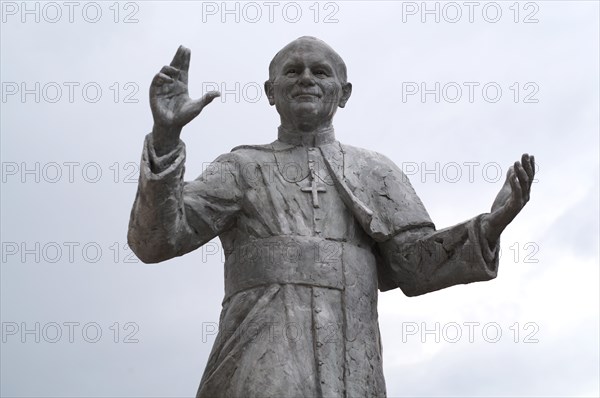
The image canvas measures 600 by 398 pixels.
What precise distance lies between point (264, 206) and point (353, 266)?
0.93 m

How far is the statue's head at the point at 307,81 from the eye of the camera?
14336 mm

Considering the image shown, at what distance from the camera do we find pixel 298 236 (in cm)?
1389

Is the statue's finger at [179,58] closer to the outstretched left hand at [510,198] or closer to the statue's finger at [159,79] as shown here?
the statue's finger at [159,79]

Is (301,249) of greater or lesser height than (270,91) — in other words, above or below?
below

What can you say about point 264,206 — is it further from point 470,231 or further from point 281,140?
point 470,231

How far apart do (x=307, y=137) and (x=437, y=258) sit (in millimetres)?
1597

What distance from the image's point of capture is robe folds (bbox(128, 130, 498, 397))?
13.4 m

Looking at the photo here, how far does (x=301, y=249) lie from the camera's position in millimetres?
13820

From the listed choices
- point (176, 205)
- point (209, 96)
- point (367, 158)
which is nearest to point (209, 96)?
point (209, 96)

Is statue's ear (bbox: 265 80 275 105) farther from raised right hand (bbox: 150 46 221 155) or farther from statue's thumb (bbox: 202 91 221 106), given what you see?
statue's thumb (bbox: 202 91 221 106)

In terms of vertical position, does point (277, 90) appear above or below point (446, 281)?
above

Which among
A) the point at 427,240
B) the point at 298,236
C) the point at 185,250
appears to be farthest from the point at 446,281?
the point at 185,250

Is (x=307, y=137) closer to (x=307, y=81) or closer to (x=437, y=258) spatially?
(x=307, y=81)

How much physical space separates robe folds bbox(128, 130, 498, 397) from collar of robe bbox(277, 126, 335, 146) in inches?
0.5
